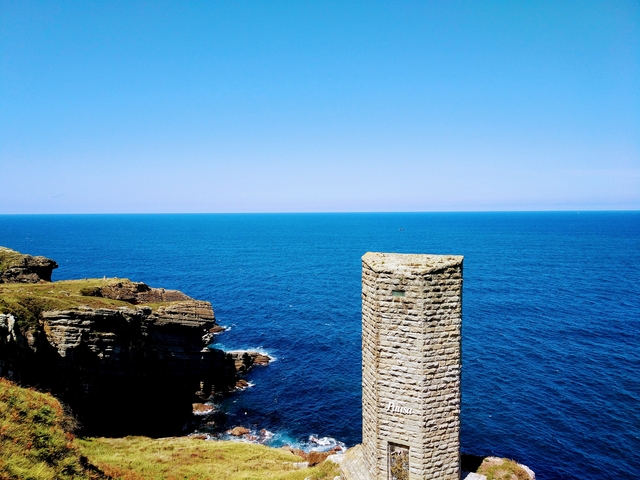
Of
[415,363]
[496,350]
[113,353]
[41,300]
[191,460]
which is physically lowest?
[496,350]

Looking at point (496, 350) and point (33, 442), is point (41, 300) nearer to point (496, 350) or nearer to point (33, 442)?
point (33, 442)

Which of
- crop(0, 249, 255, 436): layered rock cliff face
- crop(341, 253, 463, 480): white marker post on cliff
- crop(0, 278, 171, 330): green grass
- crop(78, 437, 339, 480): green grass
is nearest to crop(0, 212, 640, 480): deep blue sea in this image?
crop(0, 249, 255, 436): layered rock cliff face

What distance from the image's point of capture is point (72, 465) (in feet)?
54.5

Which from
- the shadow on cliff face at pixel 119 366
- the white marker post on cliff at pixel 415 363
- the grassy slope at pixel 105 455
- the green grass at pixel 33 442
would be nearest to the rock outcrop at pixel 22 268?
the shadow on cliff face at pixel 119 366

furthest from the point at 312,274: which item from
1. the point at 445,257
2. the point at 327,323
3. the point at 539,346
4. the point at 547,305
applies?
the point at 445,257

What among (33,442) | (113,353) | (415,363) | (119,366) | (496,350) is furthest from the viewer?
(496,350)

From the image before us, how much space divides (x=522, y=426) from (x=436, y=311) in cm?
3178

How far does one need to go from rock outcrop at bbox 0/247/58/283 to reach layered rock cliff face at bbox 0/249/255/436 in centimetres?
1147

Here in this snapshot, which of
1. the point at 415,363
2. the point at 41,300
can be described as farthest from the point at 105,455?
the point at 415,363

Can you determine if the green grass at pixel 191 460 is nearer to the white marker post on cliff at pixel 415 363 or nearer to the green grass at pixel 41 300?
the white marker post on cliff at pixel 415 363

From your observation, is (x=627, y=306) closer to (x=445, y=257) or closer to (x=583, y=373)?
(x=583, y=373)

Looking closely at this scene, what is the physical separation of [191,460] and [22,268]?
152ft

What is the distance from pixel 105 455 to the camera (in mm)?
26734

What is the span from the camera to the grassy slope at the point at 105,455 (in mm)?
15258
